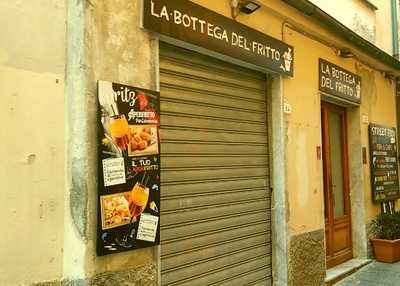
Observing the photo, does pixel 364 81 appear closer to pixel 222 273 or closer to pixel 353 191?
pixel 353 191

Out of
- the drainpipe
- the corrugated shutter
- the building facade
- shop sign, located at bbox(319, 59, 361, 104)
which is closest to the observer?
the building facade

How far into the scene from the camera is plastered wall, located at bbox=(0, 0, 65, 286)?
318 cm

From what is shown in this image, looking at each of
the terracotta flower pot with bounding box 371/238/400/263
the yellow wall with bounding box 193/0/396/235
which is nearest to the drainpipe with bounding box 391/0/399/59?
the yellow wall with bounding box 193/0/396/235

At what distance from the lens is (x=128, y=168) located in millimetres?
3723

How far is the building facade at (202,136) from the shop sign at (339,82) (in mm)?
32

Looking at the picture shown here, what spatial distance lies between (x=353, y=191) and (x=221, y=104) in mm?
4212

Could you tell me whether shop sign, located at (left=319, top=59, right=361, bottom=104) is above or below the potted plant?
above

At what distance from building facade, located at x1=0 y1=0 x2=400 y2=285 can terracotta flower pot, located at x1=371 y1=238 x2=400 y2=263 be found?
275 mm

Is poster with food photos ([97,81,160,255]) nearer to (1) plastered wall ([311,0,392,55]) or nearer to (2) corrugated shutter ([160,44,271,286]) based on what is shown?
(2) corrugated shutter ([160,44,271,286])

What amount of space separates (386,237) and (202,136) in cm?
506

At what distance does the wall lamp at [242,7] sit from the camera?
5.15 m

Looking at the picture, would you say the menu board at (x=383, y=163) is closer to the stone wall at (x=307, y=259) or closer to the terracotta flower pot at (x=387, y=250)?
the terracotta flower pot at (x=387, y=250)

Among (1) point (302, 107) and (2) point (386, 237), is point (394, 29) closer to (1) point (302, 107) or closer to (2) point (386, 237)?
(2) point (386, 237)

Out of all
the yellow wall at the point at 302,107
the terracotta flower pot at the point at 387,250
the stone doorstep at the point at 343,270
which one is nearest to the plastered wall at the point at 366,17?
the yellow wall at the point at 302,107
